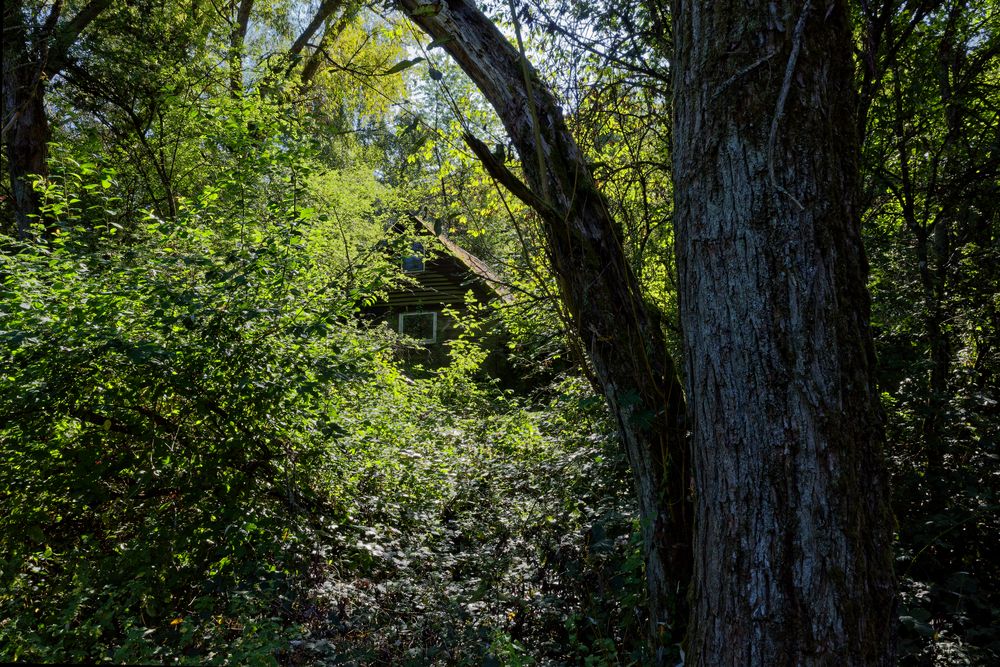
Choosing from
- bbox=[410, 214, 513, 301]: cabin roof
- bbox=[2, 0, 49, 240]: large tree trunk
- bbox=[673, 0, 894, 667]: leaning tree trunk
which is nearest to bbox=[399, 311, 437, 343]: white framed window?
bbox=[410, 214, 513, 301]: cabin roof

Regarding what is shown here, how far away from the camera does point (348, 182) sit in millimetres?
18562

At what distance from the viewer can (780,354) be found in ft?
6.93

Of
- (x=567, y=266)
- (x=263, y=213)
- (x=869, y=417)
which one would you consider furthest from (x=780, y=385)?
(x=263, y=213)

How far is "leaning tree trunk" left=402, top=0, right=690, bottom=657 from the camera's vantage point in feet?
10.0

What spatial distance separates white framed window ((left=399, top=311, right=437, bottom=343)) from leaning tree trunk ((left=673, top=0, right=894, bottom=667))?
16.4 metres

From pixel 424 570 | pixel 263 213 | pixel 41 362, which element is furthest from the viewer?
pixel 263 213

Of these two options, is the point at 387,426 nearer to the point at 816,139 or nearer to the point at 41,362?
the point at 41,362

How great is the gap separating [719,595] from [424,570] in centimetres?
299

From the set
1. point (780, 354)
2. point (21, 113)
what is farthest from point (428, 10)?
point (21, 113)

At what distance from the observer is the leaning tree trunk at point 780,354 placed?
2.02m

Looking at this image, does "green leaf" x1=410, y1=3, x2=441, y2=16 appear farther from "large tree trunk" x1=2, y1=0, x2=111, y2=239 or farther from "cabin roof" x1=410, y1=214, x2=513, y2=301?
"large tree trunk" x1=2, y1=0, x2=111, y2=239

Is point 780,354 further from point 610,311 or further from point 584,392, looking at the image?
point 584,392

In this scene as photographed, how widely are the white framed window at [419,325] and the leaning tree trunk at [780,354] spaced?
16423 mm

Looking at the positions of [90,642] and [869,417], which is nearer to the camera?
[869,417]
